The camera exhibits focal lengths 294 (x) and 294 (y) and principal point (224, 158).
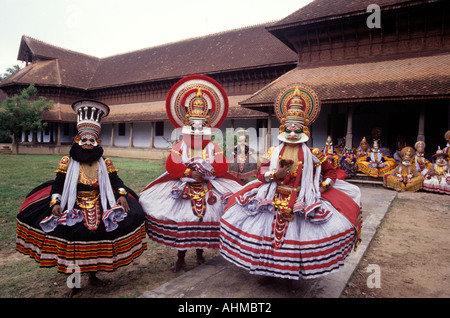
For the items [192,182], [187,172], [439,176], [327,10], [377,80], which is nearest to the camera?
[187,172]

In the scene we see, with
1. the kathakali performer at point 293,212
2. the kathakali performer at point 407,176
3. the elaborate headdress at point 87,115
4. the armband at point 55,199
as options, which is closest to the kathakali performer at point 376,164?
the kathakali performer at point 407,176

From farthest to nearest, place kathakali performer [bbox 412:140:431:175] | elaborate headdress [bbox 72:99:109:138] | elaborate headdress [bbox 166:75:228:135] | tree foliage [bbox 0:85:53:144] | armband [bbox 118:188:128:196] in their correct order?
1. tree foliage [bbox 0:85:53:144]
2. kathakali performer [bbox 412:140:431:175]
3. elaborate headdress [bbox 166:75:228:135]
4. armband [bbox 118:188:128:196]
5. elaborate headdress [bbox 72:99:109:138]

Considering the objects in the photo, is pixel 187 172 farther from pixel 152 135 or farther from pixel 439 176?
pixel 152 135

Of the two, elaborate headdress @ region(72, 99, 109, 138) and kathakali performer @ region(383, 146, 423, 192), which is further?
kathakali performer @ region(383, 146, 423, 192)

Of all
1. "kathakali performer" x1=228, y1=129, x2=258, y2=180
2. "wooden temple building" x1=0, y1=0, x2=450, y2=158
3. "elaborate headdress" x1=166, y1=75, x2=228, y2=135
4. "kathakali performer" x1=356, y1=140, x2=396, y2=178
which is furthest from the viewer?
"wooden temple building" x1=0, y1=0, x2=450, y2=158

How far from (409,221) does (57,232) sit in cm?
681

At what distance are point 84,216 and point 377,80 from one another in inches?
477

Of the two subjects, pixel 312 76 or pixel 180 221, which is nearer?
pixel 180 221

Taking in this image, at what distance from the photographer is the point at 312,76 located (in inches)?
545

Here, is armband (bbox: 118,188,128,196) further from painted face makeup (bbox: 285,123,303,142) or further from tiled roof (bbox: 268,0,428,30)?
tiled roof (bbox: 268,0,428,30)

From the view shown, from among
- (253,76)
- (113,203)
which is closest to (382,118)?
(253,76)

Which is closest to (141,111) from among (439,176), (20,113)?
(20,113)

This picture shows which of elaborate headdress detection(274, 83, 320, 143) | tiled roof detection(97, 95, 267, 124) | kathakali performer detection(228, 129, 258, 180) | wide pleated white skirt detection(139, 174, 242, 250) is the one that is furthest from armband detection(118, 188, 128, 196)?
tiled roof detection(97, 95, 267, 124)

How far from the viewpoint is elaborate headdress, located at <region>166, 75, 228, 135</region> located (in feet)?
12.7
